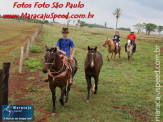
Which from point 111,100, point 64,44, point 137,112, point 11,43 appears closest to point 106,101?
point 111,100

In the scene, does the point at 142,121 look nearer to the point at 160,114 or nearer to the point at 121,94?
the point at 160,114

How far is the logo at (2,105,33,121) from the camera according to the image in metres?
5.99

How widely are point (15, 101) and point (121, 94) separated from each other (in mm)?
4914

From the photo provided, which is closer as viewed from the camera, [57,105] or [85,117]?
[85,117]

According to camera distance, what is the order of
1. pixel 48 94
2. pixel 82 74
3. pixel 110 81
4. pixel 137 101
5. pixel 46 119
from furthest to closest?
pixel 82 74 → pixel 110 81 → pixel 48 94 → pixel 137 101 → pixel 46 119

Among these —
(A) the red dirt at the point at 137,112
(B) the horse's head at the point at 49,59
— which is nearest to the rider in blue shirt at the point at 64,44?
(B) the horse's head at the point at 49,59

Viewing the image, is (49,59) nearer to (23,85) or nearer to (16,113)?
(16,113)

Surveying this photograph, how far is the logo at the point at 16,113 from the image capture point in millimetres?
5992

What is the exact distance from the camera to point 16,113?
20.9ft

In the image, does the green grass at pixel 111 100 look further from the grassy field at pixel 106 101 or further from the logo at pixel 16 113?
the logo at pixel 16 113

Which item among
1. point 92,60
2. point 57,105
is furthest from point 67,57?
point 57,105

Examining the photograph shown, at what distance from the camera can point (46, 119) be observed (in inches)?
250

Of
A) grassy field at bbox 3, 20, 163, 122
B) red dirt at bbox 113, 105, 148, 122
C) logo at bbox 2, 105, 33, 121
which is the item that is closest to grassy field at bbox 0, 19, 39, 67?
grassy field at bbox 3, 20, 163, 122

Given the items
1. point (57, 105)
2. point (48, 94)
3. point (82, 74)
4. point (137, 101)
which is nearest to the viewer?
point (57, 105)
